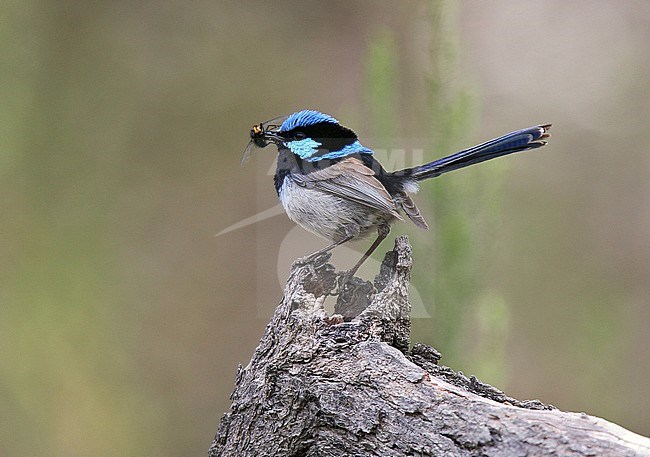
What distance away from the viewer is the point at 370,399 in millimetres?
1813

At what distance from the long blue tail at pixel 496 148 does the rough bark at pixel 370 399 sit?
39cm

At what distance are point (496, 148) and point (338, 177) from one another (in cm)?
46

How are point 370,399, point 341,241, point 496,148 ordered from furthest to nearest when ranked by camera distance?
point 341,241 < point 496,148 < point 370,399

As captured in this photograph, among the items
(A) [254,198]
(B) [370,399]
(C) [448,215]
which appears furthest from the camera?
(A) [254,198]

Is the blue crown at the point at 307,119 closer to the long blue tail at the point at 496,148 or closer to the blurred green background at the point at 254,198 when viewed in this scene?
the long blue tail at the point at 496,148

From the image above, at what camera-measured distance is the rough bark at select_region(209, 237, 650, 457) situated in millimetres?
1590

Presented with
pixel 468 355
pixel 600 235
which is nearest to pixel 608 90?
pixel 600 235

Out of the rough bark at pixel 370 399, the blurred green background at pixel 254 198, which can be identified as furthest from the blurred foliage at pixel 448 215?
the rough bark at pixel 370 399

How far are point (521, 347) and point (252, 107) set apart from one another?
76.8 inches

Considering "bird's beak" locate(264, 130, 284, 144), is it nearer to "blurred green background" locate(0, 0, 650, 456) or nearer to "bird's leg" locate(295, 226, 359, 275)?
"bird's leg" locate(295, 226, 359, 275)

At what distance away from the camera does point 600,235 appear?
484 centimetres

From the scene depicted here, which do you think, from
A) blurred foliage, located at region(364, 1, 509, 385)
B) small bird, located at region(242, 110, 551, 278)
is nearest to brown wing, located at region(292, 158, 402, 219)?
small bird, located at region(242, 110, 551, 278)

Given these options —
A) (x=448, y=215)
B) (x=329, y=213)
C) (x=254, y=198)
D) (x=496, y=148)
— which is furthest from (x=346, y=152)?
(x=254, y=198)

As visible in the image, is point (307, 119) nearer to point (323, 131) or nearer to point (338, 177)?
point (323, 131)
